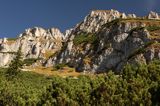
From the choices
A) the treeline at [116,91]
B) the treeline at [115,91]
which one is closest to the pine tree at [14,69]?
the treeline at [115,91]

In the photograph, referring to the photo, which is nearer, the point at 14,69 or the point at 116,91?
the point at 116,91

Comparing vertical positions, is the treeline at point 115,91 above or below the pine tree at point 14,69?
below

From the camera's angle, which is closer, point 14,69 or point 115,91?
point 115,91

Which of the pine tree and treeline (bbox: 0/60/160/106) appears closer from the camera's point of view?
treeline (bbox: 0/60/160/106)

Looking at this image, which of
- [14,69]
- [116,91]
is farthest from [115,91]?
[14,69]

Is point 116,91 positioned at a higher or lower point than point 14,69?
lower

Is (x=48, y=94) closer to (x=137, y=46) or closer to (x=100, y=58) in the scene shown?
(x=137, y=46)

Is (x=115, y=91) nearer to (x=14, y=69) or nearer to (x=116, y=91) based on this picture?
(x=116, y=91)

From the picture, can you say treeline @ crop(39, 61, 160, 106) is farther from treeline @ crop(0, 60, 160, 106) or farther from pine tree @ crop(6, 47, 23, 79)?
pine tree @ crop(6, 47, 23, 79)

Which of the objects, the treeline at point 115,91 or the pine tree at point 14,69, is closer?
the treeline at point 115,91

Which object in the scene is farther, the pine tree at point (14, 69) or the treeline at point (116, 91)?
the pine tree at point (14, 69)

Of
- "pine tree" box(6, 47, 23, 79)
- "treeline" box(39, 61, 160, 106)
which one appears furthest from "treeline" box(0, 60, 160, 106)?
"pine tree" box(6, 47, 23, 79)

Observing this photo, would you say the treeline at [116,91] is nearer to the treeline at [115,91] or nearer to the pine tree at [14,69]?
the treeline at [115,91]

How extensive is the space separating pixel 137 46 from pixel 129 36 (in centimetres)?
1095
